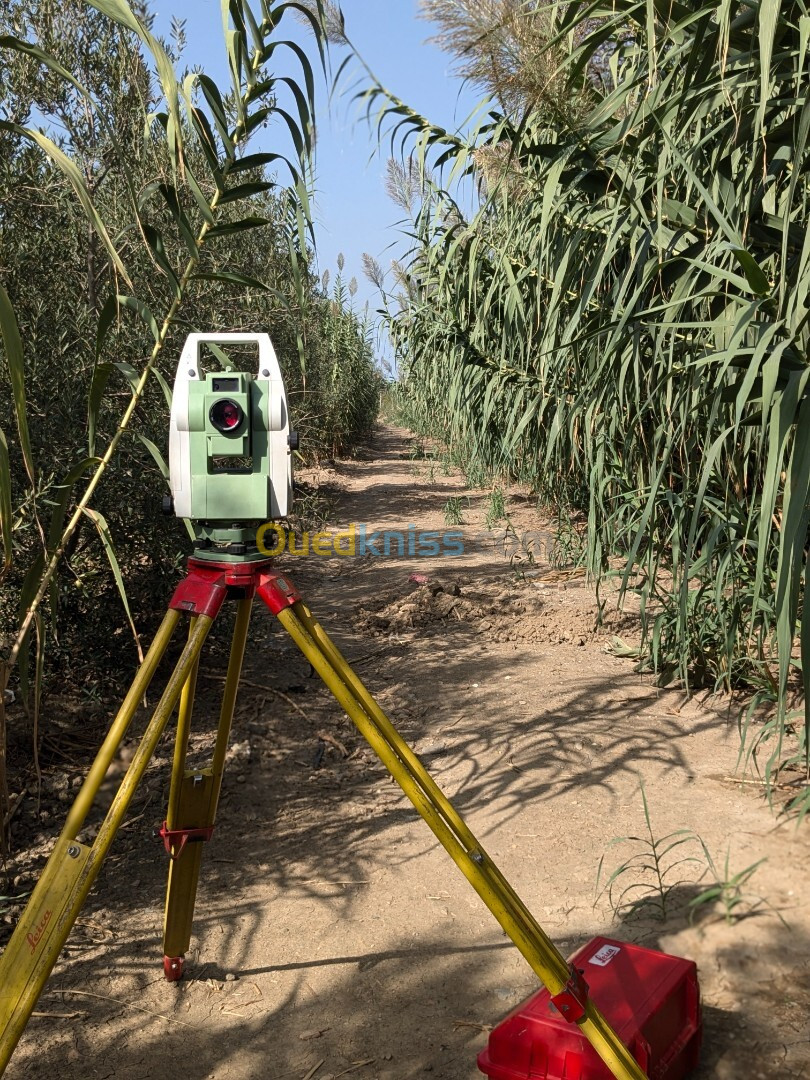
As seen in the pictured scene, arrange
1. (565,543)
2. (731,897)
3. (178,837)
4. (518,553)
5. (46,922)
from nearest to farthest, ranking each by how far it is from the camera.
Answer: (46,922) → (178,837) → (731,897) → (565,543) → (518,553)

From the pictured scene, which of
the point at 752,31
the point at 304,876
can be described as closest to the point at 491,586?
the point at 304,876

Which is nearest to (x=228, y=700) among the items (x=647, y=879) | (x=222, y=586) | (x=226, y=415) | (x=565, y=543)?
(x=222, y=586)

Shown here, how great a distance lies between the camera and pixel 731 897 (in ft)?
7.32

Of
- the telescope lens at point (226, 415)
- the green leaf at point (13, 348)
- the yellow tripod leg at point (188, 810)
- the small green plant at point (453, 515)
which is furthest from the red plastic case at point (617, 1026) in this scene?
the small green plant at point (453, 515)

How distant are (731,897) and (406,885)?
835 mm

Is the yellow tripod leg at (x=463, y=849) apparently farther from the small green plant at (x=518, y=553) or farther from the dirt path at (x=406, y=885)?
the small green plant at (x=518, y=553)

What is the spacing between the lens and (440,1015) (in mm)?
1974

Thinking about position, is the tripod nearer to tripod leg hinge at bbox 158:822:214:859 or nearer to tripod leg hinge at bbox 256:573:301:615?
tripod leg hinge at bbox 256:573:301:615

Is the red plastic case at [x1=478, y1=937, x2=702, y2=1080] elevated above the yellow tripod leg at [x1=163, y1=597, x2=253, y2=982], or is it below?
below

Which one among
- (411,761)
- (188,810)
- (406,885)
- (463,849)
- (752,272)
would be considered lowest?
(406,885)

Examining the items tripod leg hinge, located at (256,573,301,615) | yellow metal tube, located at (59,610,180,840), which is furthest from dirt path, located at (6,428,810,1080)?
tripod leg hinge, located at (256,573,301,615)

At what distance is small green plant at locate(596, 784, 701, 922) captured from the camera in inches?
90.0

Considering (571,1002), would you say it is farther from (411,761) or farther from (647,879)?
(647,879)

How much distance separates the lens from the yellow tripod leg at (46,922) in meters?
1.24
